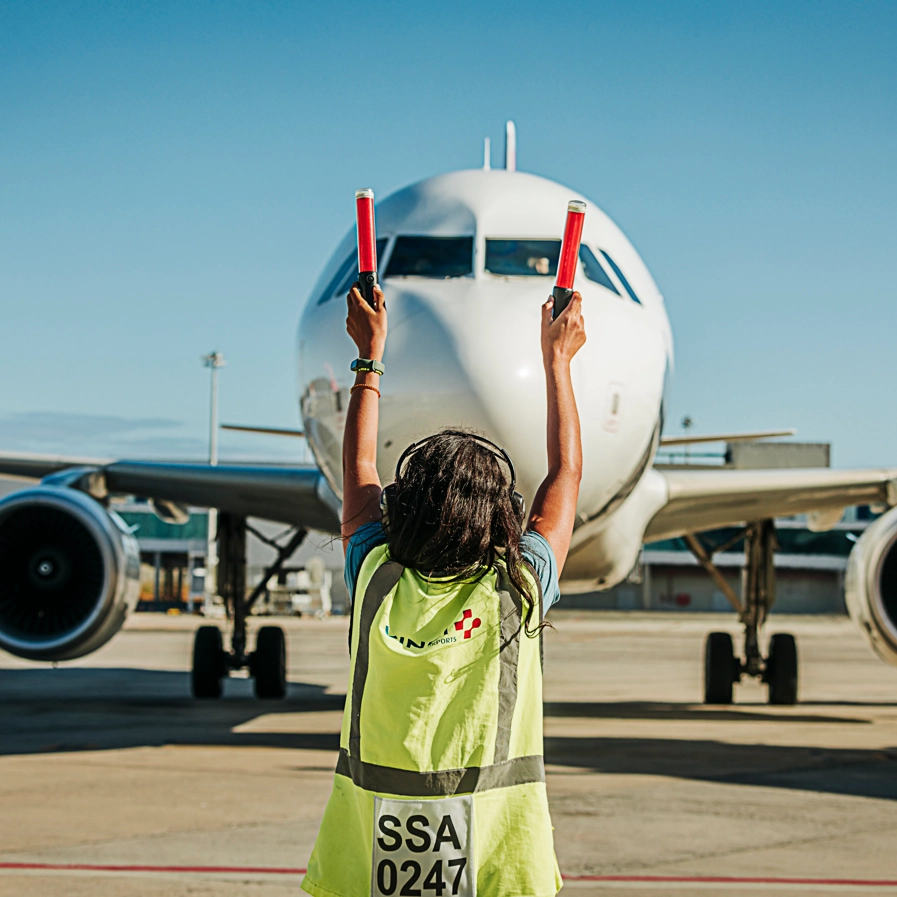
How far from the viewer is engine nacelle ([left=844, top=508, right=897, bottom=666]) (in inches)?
333

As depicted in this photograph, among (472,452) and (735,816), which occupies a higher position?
(472,452)

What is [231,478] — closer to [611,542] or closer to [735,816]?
[611,542]

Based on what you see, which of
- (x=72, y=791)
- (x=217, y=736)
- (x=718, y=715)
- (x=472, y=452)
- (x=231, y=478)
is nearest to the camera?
(x=472, y=452)

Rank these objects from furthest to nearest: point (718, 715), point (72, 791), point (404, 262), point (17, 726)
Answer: point (718, 715) < point (17, 726) < point (404, 262) < point (72, 791)

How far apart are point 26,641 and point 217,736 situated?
5.26ft

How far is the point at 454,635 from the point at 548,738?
23.7 ft

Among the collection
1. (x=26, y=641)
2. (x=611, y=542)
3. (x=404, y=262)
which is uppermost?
(x=404, y=262)

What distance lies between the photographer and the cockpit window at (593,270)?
22.8 ft

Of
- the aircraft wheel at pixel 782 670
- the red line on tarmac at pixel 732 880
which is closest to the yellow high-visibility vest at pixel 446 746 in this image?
the red line on tarmac at pixel 732 880

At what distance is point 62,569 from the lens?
9.21 meters

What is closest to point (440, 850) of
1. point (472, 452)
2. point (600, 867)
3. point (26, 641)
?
point (472, 452)

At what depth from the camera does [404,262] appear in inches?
264

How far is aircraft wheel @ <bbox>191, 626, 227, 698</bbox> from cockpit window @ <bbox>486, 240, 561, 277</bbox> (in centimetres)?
606

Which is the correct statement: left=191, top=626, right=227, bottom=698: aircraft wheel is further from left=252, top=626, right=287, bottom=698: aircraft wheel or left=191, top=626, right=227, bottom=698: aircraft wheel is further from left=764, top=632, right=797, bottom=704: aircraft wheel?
left=764, top=632, right=797, bottom=704: aircraft wheel
